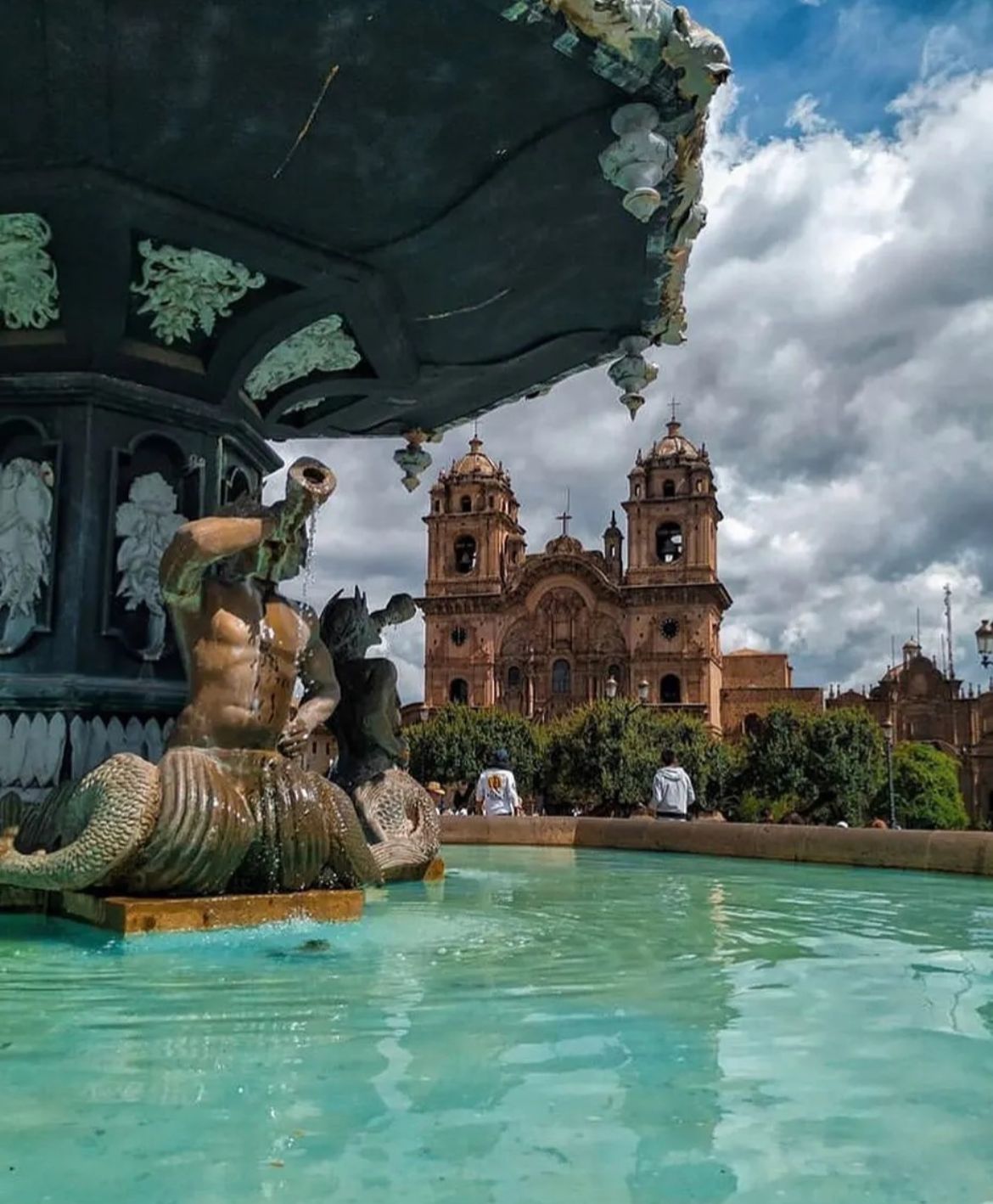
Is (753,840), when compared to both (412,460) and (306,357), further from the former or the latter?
(306,357)

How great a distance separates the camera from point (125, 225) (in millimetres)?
6434

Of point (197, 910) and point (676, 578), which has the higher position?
point (676, 578)

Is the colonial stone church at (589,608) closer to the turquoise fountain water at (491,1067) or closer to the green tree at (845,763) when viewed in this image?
the green tree at (845,763)

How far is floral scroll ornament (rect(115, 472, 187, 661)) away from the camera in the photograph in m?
6.94

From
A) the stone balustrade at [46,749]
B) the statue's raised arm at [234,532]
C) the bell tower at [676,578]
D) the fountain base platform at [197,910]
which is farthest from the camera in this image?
the bell tower at [676,578]

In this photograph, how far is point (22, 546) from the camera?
6840 millimetres

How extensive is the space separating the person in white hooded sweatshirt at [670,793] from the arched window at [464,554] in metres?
62.5

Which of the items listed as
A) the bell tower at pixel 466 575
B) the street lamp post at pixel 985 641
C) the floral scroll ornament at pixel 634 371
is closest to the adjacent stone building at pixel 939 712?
the bell tower at pixel 466 575

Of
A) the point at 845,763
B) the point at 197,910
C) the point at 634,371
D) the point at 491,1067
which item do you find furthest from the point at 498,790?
the point at 845,763

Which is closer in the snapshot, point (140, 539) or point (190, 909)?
point (190, 909)

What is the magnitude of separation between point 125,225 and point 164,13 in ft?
5.54

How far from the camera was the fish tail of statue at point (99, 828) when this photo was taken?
16.2 feet

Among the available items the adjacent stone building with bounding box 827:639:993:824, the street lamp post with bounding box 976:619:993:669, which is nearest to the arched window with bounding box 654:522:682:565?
the adjacent stone building with bounding box 827:639:993:824

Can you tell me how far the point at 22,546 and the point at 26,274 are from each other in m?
1.55
